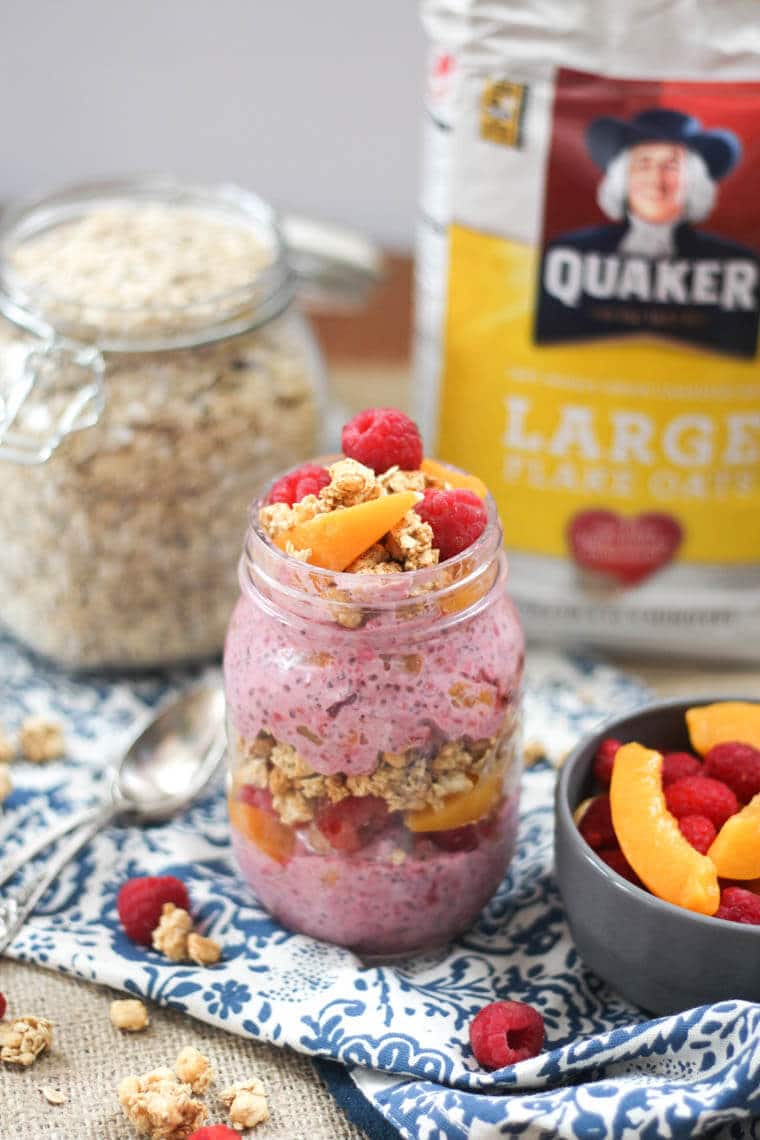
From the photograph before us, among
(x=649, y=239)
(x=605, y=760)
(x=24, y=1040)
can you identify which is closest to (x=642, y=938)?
(x=605, y=760)

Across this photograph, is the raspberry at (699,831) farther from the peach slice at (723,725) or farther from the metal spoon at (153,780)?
the metal spoon at (153,780)

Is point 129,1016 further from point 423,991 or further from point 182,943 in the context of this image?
point 423,991

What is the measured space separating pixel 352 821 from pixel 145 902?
0.22m

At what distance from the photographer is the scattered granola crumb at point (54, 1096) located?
3.45ft

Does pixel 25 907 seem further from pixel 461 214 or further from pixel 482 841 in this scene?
pixel 461 214

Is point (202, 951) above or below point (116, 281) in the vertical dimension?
below

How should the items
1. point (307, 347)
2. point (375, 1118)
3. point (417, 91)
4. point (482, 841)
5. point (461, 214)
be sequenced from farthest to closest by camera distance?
point (417, 91)
point (307, 347)
point (461, 214)
point (482, 841)
point (375, 1118)

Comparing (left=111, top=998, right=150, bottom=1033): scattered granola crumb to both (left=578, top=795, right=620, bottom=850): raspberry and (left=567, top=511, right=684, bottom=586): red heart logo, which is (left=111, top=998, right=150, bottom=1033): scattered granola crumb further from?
(left=567, top=511, right=684, bottom=586): red heart logo

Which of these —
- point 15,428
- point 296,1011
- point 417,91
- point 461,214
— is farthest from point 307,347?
point 296,1011

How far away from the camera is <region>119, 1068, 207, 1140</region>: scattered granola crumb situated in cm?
101

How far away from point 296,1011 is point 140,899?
0.58ft

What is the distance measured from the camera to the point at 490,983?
1161 mm

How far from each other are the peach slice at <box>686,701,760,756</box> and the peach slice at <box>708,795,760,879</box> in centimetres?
13

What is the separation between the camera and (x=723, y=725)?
118 centimetres
